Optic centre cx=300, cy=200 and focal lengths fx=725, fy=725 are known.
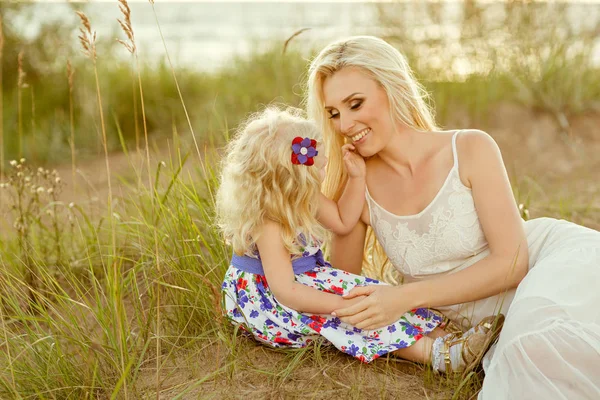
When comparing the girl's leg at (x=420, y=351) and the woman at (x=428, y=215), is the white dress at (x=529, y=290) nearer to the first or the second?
the woman at (x=428, y=215)

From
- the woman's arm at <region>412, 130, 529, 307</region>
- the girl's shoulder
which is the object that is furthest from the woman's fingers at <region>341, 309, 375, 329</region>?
the girl's shoulder

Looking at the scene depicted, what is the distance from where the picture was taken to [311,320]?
8.28 ft

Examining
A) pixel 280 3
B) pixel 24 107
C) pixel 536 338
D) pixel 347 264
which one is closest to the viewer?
pixel 536 338

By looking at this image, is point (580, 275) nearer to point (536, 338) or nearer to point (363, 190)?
point (536, 338)

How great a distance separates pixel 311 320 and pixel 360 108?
78cm

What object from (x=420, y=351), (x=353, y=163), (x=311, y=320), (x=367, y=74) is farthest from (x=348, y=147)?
(x=420, y=351)

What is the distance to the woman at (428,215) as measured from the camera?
7.99 ft

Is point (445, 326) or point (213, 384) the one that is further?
point (445, 326)

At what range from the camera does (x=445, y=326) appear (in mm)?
2721

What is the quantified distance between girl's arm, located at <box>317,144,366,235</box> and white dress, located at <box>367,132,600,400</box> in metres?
0.08

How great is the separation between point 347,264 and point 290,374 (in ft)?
1.97

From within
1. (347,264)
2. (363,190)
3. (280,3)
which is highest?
(280,3)

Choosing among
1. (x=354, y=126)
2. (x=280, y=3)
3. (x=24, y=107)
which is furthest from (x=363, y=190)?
(x=280, y=3)

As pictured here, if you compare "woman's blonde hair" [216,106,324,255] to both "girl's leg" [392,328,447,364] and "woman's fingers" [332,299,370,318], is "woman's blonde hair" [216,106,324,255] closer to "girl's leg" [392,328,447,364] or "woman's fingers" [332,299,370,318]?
"woman's fingers" [332,299,370,318]
